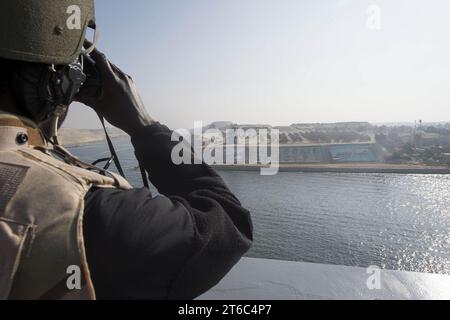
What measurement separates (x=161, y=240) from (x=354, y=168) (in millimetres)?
20404

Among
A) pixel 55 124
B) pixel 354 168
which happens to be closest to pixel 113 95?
pixel 55 124

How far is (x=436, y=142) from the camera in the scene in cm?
2433

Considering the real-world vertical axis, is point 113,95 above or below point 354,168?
above

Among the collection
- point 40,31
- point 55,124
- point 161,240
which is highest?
point 40,31

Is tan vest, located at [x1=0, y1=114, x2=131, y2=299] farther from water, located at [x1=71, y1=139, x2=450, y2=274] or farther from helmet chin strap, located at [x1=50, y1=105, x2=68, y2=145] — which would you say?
water, located at [x1=71, y1=139, x2=450, y2=274]

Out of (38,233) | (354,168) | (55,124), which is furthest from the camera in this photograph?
(354,168)

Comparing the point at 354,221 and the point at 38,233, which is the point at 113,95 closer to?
the point at 38,233

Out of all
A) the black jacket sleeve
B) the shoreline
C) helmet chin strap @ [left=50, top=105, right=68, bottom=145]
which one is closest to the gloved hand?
helmet chin strap @ [left=50, top=105, right=68, bottom=145]

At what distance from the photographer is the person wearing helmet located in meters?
0.31

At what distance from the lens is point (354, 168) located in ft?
63.8

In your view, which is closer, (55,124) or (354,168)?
(55,124)
